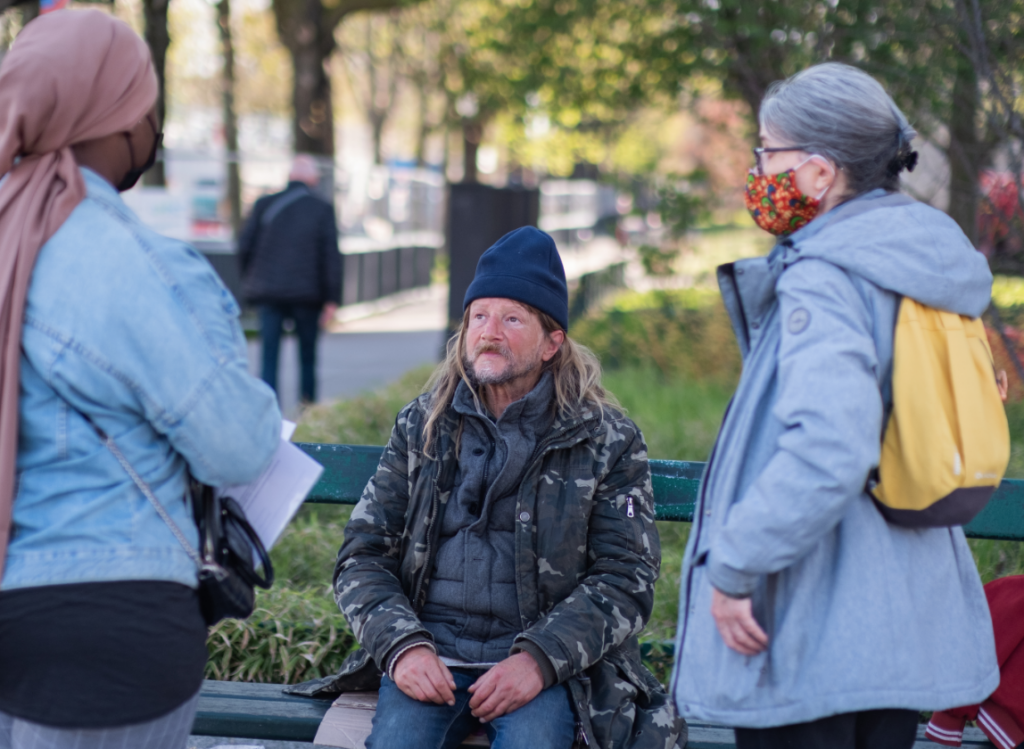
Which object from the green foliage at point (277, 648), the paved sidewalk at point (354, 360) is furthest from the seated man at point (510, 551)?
the paved sidewalk at point (354, 360)

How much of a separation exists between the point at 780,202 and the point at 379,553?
4.82 ft

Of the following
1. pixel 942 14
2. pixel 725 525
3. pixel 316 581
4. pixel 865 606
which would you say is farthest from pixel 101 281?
pixel 942 14

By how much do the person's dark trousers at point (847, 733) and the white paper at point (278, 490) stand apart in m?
0.97

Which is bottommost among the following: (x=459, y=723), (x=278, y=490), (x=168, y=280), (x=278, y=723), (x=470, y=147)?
(x=278, y=723)

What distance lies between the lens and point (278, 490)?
2123mm

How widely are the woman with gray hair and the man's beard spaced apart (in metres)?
0.95

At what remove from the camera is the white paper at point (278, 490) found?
6.91 feet

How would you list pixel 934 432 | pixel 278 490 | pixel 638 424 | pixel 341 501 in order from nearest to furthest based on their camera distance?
pixel 934 432 < pixel 278 490 < pixel 341 501 < pixel 638 424

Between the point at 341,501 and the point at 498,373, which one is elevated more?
the point at 498,373

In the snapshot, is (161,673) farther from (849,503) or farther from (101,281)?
(849,503)

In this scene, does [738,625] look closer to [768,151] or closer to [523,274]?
[768,151]

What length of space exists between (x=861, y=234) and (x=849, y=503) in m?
0.47

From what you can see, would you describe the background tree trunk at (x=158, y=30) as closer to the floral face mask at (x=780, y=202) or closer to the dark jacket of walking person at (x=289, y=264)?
the dark jacket of walking person at (x=289, y=264)

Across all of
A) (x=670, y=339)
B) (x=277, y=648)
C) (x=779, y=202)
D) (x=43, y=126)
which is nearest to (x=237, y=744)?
(x=277, y=648)
